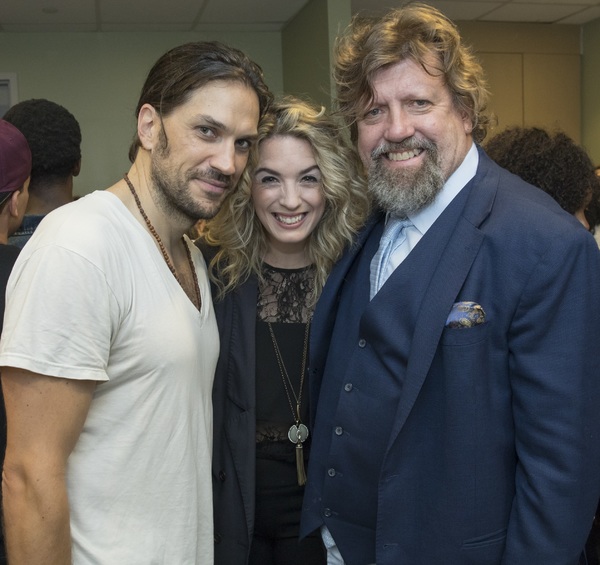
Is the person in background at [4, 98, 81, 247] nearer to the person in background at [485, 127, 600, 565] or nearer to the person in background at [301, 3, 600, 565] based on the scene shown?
the person in background at [301, 3, 600, 565]

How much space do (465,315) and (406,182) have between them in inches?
14.1

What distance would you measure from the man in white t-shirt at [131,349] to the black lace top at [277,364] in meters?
0.29

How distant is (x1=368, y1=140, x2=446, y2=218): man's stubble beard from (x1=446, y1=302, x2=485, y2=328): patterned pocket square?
0.29 metres

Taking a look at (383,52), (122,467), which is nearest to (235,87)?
(383,52)

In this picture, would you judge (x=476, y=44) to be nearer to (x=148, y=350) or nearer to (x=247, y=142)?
(x=247, y=142)

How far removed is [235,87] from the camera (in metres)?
1.55

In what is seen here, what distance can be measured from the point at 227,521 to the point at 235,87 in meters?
1.07

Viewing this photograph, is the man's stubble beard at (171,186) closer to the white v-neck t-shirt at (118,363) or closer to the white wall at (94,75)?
the white v-neck t-shirt at (118,363)

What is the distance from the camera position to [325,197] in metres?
1.96

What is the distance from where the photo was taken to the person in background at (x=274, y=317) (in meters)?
1.82

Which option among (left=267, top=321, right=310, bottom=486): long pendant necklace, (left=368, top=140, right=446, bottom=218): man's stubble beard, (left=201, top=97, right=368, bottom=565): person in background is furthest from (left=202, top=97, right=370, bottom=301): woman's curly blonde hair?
(left=368, top=140, right=446, bottom=218): man's stubble beard

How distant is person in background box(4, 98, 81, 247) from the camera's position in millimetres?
2477

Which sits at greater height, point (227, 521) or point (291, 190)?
point (291, 190)

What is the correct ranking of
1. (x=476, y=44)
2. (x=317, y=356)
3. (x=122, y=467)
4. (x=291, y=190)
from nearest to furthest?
(x=122, y=467) < (x=317, y=356) < (x=291, y=190) < (x=476, y=44)
